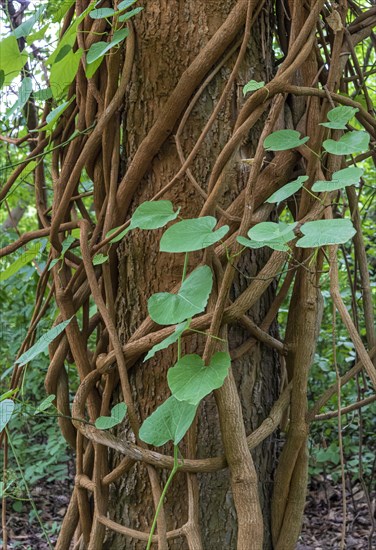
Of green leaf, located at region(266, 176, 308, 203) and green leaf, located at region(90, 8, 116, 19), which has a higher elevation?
green leaf, located at region(90, 8, 116, 19)

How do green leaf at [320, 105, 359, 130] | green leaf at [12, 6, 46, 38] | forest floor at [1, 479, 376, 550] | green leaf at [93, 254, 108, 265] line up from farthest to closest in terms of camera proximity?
1. forest floor at [1, 479, 376, 550]
2. green leaf at [12, 6, 46, 38]
3. green leaf at [93, 254, 108, 265]
4. green leaf at [320, 105, 359, 130]

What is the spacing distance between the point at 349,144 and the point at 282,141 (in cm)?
8

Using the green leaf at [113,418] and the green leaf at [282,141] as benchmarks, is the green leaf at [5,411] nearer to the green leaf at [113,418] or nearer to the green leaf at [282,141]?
the green leaf at [113,418]

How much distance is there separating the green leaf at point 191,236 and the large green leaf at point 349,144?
0.21 m

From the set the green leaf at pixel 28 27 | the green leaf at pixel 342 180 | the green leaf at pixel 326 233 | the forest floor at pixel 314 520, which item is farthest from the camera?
the forest floor at pixel 314 520

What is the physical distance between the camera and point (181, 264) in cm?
93

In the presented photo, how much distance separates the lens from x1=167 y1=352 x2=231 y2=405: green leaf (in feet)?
2.19

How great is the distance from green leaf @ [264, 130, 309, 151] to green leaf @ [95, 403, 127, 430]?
397mm

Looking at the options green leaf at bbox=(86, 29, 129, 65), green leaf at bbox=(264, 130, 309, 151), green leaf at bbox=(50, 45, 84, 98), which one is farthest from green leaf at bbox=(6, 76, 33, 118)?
green leaf at bbox=(264, 130, 309, 151)

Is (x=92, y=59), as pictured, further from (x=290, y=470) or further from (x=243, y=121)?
(x=290, y=470)

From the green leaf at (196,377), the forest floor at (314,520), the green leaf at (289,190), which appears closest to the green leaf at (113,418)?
the green leaf at (196,377)

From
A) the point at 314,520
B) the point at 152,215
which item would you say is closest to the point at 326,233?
Result: the point at 152,215

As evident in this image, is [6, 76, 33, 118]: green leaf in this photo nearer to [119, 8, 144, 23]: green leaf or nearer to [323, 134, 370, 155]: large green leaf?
[119, 8, 144, 23]: green leaf

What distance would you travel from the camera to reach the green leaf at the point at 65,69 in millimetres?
979
